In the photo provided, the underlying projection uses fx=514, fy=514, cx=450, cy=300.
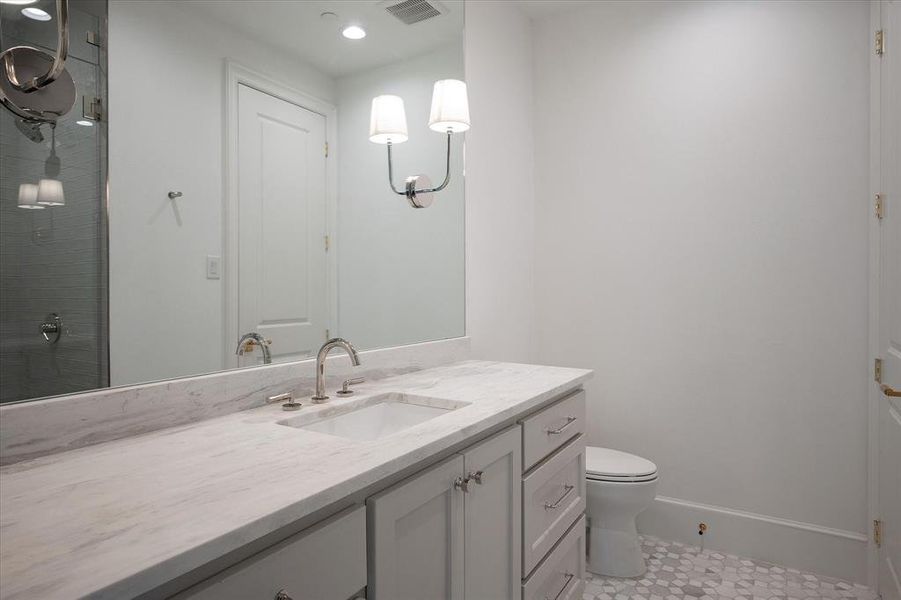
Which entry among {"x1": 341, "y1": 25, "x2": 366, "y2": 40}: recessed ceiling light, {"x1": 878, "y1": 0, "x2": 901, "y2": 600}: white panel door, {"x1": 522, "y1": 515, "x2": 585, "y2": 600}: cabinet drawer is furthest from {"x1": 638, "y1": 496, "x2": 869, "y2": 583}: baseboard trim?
{"x1": 341, "y1": 25, "x2": 366, "y2": 40}: recessed ceiling light

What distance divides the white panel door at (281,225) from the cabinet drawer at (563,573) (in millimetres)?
961

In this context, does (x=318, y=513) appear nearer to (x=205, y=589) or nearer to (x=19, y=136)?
(x=205, y=589)

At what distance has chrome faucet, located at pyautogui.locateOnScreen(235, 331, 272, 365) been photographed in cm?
136

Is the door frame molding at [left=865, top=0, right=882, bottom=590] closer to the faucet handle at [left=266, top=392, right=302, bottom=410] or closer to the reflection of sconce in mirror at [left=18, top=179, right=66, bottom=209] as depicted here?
the faucet handle at [left=266, top=392, right=302, bottom=410]

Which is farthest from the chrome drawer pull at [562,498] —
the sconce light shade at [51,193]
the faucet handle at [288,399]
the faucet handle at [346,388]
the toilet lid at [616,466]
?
the sconce light shade at [51,193]

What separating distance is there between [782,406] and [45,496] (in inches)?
99.8

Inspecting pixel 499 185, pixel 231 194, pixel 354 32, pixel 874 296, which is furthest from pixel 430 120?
pixel 874 296

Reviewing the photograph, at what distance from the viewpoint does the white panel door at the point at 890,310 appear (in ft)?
5.39

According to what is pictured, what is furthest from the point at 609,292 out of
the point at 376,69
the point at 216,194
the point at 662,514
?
the point at 216,194

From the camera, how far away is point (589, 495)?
2174 millimetres

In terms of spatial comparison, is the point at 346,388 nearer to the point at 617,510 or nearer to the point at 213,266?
the point at 213,266

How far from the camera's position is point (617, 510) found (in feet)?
7.05

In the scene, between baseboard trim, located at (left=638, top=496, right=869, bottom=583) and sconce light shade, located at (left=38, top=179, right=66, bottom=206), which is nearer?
sconce light shade, located at (left=38, top=179, right=66, bottom=206)

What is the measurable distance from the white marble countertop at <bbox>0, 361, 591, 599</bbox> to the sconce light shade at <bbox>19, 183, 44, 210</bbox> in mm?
470
